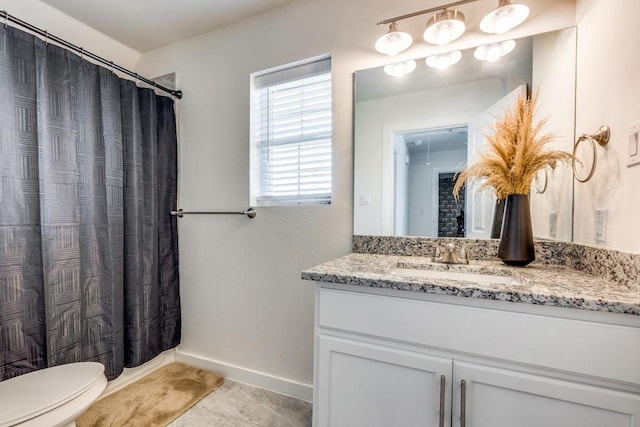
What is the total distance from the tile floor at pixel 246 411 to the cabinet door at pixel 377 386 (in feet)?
1.86

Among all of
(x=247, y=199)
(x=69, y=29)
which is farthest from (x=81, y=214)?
(x=69, y=29)

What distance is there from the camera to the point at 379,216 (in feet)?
4.99

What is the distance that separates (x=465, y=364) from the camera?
33.9 inches

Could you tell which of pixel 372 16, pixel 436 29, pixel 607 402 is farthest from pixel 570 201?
pixel 372 16

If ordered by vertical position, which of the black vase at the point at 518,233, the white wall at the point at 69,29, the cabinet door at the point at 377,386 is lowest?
the cabinet door at the point at 377,386

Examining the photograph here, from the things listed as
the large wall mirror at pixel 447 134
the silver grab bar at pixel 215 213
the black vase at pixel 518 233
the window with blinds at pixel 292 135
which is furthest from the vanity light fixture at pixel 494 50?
the silver grab bar at pixel 215 213

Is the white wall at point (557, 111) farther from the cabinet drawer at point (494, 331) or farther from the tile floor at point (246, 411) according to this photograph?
the tile floor at point (246, 411)

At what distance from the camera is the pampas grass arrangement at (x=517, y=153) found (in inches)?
44.4

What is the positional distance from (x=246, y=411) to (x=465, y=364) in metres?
1.27

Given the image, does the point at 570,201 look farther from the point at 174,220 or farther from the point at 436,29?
the point at 174,220

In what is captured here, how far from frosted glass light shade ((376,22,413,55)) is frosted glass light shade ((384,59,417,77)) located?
0.21ft

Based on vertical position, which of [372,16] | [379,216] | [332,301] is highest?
[372,16]

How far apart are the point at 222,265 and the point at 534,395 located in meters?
1.70

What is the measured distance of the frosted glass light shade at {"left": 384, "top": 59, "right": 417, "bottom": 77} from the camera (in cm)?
142
